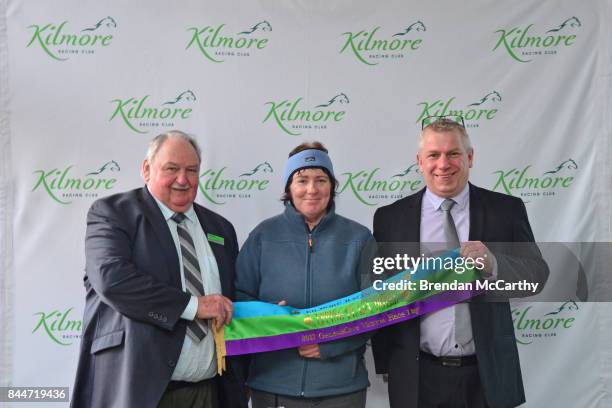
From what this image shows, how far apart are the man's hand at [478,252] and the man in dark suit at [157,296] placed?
3.51 ft

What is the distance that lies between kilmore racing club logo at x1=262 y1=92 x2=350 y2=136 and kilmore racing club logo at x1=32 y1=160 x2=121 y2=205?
1.00 meters

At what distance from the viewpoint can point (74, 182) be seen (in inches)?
133

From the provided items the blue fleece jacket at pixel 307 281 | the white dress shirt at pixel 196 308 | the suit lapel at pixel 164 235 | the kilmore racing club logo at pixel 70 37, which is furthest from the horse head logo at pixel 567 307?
the kilmore racing club logo at pixel 70 37

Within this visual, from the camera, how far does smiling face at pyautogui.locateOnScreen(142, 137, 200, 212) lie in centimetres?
253

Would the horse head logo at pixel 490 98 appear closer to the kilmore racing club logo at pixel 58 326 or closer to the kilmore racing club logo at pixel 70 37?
the kilmore racing club logo at pixel 70 37

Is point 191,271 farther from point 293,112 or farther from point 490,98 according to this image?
point 490,98

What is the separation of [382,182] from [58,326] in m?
2.14

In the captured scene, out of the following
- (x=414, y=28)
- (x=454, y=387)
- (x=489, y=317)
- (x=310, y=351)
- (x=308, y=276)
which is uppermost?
(x=414, y=28)

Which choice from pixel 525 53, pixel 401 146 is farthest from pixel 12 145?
pixel 525 53

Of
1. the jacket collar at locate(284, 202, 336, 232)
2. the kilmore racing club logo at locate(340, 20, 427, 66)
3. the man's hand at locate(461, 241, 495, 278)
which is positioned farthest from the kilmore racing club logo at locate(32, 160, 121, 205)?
the man's hand at locate(461, 241, 495, 278)

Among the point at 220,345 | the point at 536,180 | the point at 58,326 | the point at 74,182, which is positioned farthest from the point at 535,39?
the point at 58,326

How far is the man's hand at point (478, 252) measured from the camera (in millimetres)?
2473

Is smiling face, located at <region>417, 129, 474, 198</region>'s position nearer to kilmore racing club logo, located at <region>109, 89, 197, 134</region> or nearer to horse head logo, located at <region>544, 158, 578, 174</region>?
horse head logo, located at <region>544, 158, 578, 174</region>

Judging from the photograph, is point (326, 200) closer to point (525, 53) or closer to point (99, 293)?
point (99, 293)
